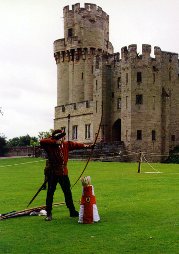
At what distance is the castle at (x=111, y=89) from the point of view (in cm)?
6981

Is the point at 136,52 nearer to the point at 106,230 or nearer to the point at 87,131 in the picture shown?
the point at 87,131

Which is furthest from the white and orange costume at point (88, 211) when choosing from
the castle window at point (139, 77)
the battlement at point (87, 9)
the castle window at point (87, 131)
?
the battlement at point (87, 9)

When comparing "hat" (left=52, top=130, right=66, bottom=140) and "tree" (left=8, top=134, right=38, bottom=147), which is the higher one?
"tree" (left=8, top=134, right=38, bottom=147)

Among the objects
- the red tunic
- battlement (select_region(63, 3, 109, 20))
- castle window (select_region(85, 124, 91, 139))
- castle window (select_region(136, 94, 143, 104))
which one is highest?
Result: battlement (select_region(63, 3, 109, 20))

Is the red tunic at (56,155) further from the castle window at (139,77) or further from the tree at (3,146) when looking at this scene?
the tree at (3,146)

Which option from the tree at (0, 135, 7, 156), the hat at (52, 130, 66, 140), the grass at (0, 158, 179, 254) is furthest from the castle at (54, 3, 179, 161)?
the hat at (52, 130, 66, 140)

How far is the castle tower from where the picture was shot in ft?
266

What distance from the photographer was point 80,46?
81.1 meters

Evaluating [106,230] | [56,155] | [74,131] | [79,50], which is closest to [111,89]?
[74,131]

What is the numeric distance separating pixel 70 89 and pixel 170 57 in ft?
56.3

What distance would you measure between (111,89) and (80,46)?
34.1 ft

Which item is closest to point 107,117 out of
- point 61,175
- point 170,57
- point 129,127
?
point 129,127

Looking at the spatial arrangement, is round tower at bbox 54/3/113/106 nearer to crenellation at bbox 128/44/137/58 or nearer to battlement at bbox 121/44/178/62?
battlement at bbox 121/44/178/62

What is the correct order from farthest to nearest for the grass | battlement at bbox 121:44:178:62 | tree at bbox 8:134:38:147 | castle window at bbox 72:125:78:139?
tree at bbox 8:134:38:147
castle window at bbox 72:125:78:139
battlement at bbox 121:44:178:62
the grass
